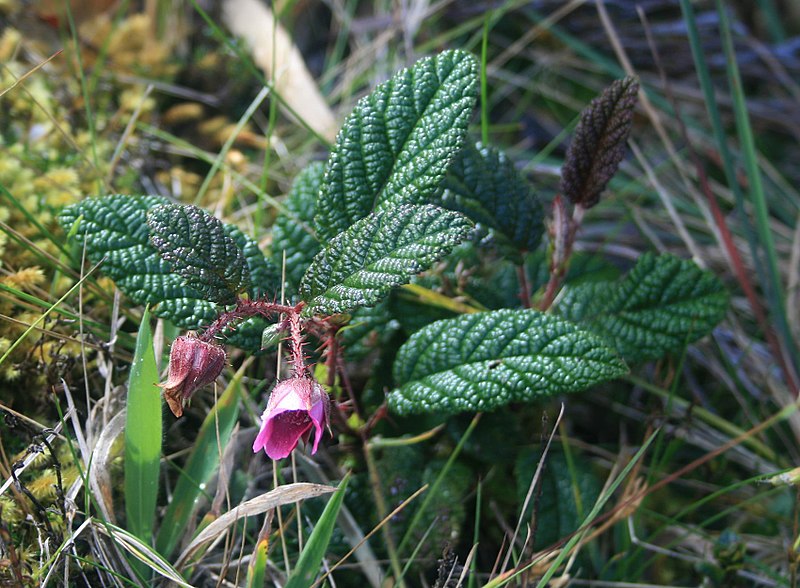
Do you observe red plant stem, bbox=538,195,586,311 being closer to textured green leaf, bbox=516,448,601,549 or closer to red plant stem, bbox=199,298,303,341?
textured green leaf, bbox=516,448,601,549

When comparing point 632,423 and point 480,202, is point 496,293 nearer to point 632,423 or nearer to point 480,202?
point 480,202

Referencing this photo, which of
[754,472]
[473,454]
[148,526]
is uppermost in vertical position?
[148,526]

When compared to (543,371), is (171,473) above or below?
above

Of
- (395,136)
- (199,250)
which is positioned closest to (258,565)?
(199,250)

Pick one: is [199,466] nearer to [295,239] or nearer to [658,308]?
[295,239]

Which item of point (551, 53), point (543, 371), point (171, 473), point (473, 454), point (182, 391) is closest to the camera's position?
point (182, 391)

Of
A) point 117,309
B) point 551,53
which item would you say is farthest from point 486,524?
point 551,53
